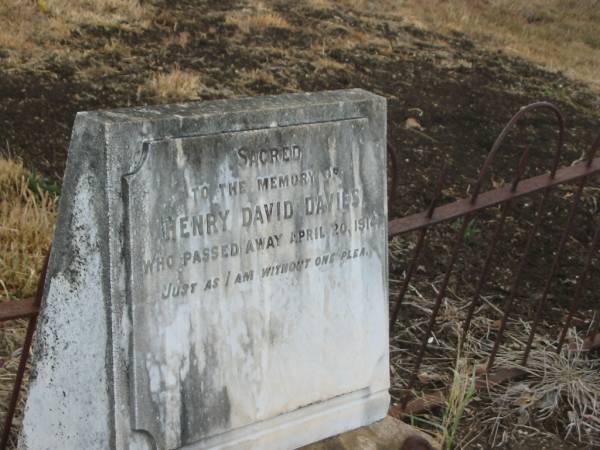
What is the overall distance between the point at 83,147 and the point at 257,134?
1.45 ft

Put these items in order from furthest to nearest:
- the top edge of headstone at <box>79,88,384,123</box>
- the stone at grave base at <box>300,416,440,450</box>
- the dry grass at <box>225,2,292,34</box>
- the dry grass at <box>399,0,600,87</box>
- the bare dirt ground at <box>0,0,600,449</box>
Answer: the dry grass at <box>399,0,600,87</box> < the dry grass at <box>225,2,292,34</box> < the bare dirt ground at <box>0,0,600,449</box> < the stone at grave base at <box>300,416,440,450</box> < the top edge of headstone at <box>79,88,384,123</box>

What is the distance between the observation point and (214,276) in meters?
2.58

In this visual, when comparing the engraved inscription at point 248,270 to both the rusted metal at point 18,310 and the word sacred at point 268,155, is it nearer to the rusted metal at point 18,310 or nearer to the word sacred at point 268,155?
the word sacred at point 268,155

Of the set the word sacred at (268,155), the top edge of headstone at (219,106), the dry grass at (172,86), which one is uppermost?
the top edge of headstone at (219,106)

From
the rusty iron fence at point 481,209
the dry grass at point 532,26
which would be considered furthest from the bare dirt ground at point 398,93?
the dry grass at point 532,26

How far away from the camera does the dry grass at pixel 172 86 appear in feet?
20.8

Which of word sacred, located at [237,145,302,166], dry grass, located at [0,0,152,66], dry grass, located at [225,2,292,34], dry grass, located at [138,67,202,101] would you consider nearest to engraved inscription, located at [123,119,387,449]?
word sacred, located at [237,145,302,166]

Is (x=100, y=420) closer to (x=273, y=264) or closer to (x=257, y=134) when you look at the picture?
(x=273, y=264)

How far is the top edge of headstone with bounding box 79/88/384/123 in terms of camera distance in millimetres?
2396

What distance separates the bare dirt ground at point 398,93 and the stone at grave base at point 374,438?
668 mm

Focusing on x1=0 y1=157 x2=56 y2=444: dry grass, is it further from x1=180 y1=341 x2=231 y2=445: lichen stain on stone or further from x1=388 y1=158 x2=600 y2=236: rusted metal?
x1=388 y1=158 x2=600 y2=236: rusted metal

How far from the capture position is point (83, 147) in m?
2.36

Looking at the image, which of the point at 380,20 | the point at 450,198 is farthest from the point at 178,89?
the point at 380,20

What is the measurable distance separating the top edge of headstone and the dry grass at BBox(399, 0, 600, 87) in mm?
6363
